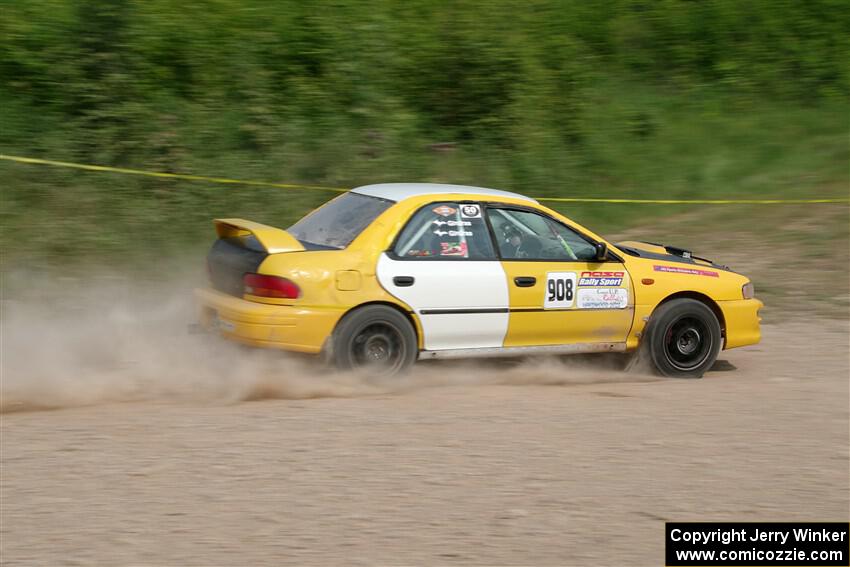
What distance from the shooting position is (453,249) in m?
7.98

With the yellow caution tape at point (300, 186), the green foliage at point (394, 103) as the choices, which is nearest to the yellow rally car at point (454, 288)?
the yellow caution tape at point (300, 186)

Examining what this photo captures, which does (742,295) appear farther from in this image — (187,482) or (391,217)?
(187,482)

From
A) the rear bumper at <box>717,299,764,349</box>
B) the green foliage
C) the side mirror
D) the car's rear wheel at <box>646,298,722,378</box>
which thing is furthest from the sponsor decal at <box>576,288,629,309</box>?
the green foliage

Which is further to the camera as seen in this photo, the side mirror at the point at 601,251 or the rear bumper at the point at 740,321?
the rear bumper at the point at 740,321

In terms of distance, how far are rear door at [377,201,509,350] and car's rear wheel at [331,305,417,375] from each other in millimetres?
152

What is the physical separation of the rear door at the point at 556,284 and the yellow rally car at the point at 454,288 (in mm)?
10

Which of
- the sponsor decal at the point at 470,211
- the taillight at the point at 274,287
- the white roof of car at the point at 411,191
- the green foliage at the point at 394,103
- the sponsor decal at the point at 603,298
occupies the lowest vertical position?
the sponsor decal at the point at 603,298

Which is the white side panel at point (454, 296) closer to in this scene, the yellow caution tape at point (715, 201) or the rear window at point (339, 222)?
the rear window at point (339, 222)

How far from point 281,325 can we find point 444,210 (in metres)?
1.58

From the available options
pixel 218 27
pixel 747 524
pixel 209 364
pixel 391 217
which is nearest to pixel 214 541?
pixel 747 524

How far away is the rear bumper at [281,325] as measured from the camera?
736 centimetres

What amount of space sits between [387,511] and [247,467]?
3.14 feet

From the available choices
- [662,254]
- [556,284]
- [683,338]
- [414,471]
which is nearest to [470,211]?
[556,284]

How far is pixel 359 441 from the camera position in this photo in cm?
631
